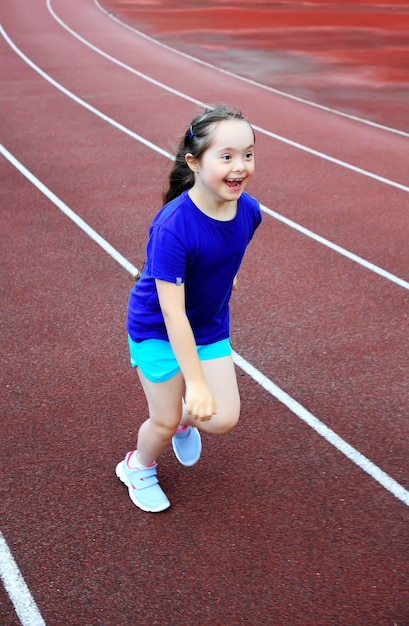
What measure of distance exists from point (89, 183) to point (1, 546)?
6.14 metres

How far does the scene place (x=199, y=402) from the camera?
3264 mm

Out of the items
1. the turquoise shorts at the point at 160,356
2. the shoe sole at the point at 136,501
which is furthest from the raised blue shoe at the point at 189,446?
the turquoise shorts at the point at 160,356

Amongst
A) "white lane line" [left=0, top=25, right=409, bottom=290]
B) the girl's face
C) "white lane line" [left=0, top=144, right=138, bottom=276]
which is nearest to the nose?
the girl's face

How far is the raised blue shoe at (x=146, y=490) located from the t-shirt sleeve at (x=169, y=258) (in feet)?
3.77

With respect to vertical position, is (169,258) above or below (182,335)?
above

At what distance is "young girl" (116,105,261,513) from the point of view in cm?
329

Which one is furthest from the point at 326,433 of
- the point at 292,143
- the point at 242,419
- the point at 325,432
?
the point at 292,143

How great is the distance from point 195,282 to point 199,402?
0.50 m

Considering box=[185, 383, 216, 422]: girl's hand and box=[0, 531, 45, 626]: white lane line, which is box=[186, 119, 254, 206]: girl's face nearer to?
box=[185, 383, 216, 422]: girl's hand

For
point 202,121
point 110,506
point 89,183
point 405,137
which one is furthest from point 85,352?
point 405,137

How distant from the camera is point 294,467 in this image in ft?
14.4

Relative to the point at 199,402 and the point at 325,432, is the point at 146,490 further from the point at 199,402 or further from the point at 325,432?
the point at 325,432

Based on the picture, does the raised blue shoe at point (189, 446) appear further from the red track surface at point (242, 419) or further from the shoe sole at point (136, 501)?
the shoe sole at point (136, 501)

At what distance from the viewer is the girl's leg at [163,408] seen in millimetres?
3721
